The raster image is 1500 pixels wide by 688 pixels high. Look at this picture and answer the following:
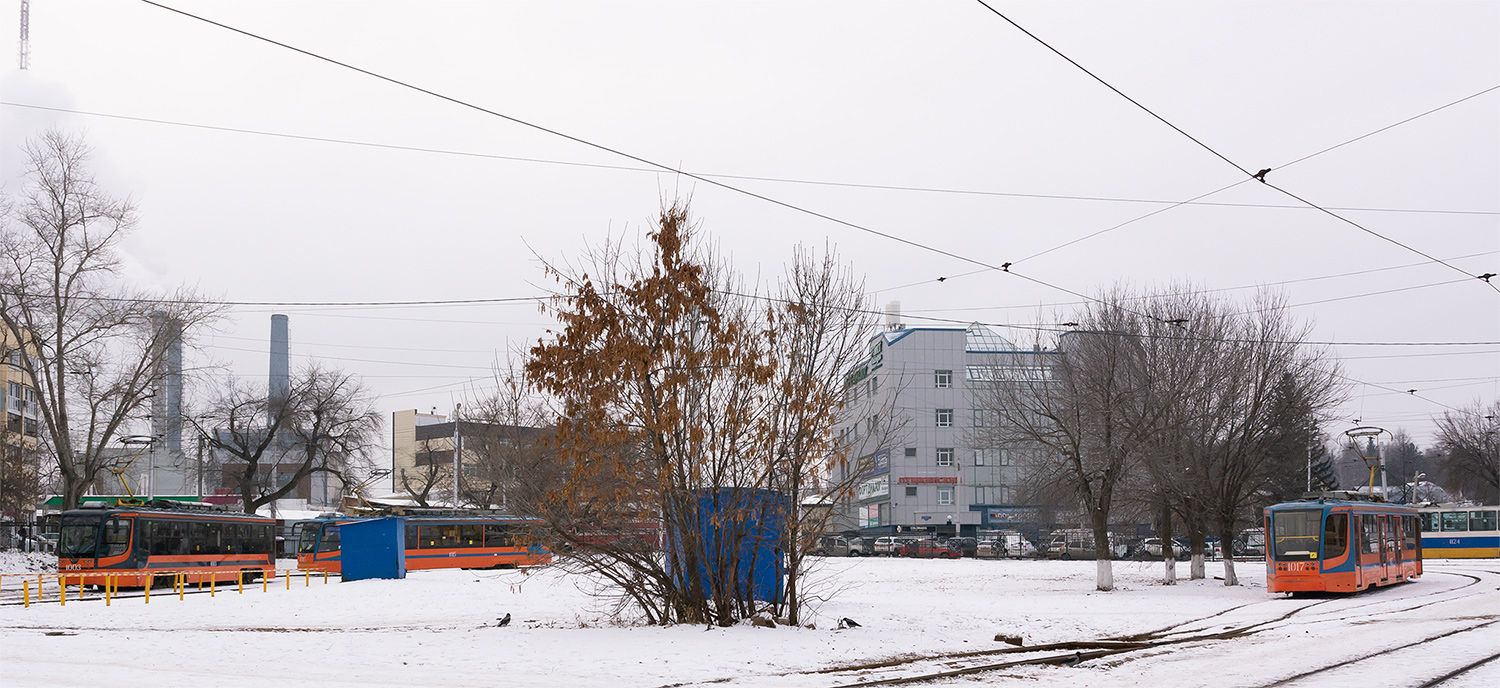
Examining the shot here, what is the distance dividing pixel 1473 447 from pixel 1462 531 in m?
25.6

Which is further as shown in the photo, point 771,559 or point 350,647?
point 771,559

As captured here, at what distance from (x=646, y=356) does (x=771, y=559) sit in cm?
438

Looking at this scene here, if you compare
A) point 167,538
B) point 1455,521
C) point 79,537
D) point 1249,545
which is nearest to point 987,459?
point 1249,545

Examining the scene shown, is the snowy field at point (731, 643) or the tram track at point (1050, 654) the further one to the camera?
the tram track at point (1050, 654)

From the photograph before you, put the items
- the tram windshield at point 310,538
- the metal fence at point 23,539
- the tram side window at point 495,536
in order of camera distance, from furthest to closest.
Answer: the metal fence at point 23,539
the tram side window at point 495,536
the tram windshield at point 310,538

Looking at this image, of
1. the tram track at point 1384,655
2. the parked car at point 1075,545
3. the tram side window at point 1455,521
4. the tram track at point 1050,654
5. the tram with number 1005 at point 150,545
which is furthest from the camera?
the parked car at point 1075,545

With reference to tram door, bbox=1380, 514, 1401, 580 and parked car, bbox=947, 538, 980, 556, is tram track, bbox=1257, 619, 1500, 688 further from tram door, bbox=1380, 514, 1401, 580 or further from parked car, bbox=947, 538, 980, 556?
parked car, bbox=947, 538, 980, 556

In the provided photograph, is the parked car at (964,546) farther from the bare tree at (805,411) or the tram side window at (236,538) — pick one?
the bare tree at (805,411)

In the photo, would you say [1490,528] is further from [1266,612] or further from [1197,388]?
[1266,612]

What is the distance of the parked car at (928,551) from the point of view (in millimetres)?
68125

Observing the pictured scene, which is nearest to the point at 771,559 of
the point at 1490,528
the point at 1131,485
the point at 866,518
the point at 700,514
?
the point at 700,514

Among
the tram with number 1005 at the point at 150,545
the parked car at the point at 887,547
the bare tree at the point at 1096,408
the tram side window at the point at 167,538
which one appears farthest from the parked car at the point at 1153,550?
the tram side window at the point at 167,538

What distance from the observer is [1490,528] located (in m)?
56.8

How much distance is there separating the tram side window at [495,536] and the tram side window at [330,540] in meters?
6.07
